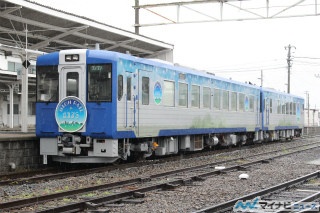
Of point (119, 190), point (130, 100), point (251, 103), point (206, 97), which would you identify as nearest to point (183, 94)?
point (206, 97)

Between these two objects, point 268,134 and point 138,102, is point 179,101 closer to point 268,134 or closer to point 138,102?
point 138,102

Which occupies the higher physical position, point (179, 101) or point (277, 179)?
point (179, 101)

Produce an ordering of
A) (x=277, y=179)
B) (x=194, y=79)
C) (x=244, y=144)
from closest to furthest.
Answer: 1. (x=277, y=179)
2. (x=194, y=79)
3. (x=244, y=144)

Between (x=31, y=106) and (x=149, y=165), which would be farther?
(x=31, y=106)

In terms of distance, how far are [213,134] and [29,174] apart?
976 centimetres

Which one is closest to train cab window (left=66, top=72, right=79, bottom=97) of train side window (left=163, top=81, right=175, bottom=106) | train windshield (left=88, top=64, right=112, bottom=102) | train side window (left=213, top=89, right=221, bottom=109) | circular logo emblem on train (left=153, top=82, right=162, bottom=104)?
train windshield (left=88, top=64, right=112, bottom=102)

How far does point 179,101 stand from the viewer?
16.4m

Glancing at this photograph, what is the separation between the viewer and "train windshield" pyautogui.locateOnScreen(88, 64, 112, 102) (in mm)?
12828

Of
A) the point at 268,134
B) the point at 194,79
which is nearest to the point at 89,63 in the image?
the point at 194,79

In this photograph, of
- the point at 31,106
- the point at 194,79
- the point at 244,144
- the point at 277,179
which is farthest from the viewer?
the point at 31,106

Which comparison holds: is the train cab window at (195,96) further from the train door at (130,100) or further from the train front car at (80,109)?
the train front car at (80,109)

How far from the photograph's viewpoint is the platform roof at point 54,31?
16656mm

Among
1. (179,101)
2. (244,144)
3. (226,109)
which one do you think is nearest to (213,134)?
(226,109)

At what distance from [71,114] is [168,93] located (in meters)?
3.76
